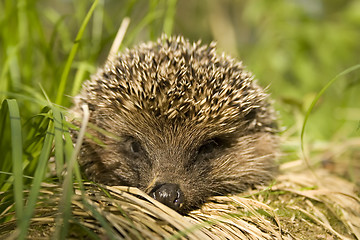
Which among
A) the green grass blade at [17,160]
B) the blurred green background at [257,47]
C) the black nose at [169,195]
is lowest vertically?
the black nose at [169,195]

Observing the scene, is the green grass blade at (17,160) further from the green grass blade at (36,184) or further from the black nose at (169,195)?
the black nose at (169,195)

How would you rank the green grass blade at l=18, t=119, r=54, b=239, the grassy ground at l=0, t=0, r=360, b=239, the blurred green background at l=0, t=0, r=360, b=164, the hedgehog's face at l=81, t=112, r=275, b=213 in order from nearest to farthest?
the green grass blade at l=18, t=119, r=54, b=239
the grassy ground at l=0, t=0, r=360, b=239
the hedgehog's face at l=81, t=112, r=275, b=213
the blurred green background at l=0, t=0, r=360, b=164

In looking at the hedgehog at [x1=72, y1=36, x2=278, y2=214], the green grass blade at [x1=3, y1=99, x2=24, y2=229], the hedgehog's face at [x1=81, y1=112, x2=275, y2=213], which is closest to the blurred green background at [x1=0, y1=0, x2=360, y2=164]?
the hedgehog at [x1=72, y1=36, x2=278, y2=214]

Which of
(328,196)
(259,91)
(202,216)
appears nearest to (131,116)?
(202,216)

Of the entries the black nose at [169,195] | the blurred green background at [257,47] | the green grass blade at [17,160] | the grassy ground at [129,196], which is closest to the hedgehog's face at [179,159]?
the black nose at [169,195]

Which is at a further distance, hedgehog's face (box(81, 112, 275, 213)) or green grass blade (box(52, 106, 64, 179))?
hedgehog's face (box(81, 112, 275, 213))

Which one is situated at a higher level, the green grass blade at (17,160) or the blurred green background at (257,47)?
the blurred green background at (257,47)

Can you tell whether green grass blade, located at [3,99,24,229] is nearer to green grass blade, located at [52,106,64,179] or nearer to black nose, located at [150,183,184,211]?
green grass blade, located at [52,106,64,179]
